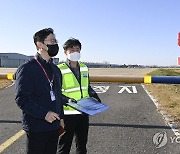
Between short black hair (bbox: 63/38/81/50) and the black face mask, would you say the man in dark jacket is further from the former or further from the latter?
short black hair (bbox: 63/38/81/50)

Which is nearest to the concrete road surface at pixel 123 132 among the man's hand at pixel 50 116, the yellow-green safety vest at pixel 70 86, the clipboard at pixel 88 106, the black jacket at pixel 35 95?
the yellow-green safety vest at pixel 70 86

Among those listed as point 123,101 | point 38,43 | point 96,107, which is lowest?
point 123,101

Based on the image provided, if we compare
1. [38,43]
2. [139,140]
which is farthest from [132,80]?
[38,43]

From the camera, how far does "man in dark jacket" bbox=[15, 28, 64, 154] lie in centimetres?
→ 302

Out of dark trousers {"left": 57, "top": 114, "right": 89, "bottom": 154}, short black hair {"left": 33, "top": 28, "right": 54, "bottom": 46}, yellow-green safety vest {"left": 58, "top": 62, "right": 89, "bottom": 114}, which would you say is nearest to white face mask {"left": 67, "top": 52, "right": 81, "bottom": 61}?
yellow-green safety vest {"left": 58, "top": 62, "right": 89, "bottom": 114}

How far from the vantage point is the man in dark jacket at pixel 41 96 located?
3.02m

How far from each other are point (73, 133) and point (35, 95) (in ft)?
4.56

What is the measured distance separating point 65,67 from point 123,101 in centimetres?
737

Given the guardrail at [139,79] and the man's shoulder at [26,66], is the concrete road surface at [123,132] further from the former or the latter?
the man's shoulder at [26,66]

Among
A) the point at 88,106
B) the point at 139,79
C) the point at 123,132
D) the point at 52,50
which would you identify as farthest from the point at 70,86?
the point at 139,79

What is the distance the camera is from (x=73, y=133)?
14.2ft

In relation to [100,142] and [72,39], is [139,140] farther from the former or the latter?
[72,39]

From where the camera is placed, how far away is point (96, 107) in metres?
3.83

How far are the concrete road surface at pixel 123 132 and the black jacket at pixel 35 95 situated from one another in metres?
2.38
